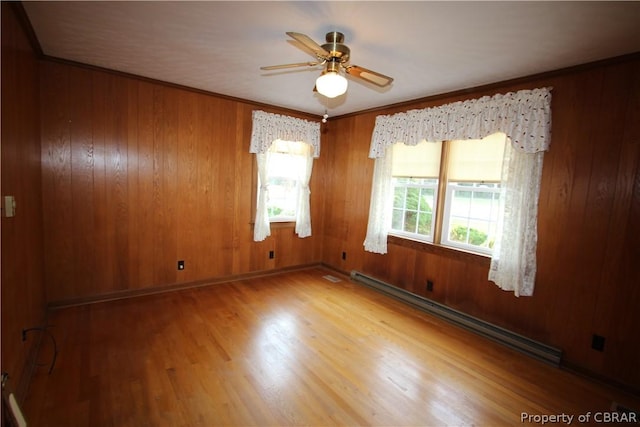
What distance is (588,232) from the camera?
244 cm

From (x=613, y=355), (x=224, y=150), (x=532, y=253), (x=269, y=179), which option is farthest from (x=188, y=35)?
(x=613, y=355)

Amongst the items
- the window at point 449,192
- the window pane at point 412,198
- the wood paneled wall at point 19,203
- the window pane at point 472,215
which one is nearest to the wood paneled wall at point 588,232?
the window pane at point 472,215

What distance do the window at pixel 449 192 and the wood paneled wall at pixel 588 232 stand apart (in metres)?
0.36

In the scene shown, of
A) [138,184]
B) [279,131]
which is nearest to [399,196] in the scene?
[279,131]

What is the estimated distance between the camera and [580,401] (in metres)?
2.15

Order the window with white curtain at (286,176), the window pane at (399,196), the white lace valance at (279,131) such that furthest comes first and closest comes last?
the window with white curtain at (286,176) → the white lace valance at (279,131) → the window pane at (399,196)

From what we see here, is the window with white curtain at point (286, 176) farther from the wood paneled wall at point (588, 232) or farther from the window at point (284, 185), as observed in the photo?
the wood paneled wall at point (588, 232)

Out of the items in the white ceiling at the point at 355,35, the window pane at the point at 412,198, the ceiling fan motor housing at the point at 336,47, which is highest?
the white ceiling at the point at 355,35

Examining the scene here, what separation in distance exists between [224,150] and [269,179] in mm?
736

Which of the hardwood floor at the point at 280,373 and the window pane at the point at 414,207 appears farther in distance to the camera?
the window pane at the point at 414,207

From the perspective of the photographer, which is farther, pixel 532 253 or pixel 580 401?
pixel 532 253

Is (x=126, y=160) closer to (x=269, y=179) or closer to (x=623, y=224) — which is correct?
(x=269, y=179)

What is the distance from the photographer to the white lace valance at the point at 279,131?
4098mm

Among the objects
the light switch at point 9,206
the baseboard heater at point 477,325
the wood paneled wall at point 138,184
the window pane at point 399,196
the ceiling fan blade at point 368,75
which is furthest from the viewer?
the window pane at point 399,196
